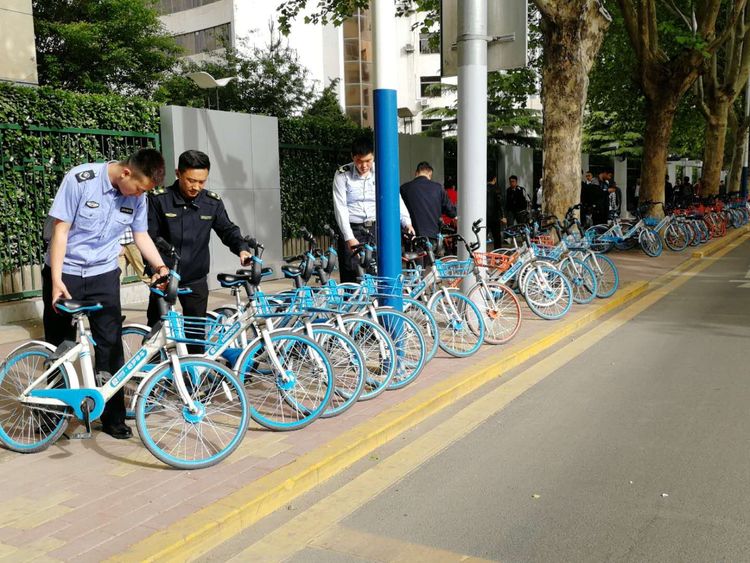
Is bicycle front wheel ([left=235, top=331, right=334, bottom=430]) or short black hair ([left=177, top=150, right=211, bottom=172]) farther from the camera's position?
short black hair ([left=177, top=150, right=211, bottom=172])

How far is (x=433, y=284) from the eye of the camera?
6766mm

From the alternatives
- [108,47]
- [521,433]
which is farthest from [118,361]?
[108,47]

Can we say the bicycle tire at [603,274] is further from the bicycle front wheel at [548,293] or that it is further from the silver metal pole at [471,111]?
the silver metal pole at [471,111]

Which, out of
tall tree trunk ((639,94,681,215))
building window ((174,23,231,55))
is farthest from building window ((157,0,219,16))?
tall tree trunk ((639,94,681,215))

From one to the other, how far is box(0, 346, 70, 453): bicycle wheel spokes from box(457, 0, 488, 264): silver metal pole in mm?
4430

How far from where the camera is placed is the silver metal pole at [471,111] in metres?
7.46

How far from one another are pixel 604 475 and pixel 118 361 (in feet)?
9.51

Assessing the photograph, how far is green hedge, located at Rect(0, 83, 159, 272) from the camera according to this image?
27.7ft

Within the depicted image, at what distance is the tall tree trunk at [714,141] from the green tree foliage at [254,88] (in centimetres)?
1375

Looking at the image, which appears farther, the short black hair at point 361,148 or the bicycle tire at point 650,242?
the bicycle tire at point 650,242

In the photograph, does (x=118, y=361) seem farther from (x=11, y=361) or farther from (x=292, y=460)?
A: (x=292, y=460)

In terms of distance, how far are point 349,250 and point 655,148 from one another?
42.8 ft

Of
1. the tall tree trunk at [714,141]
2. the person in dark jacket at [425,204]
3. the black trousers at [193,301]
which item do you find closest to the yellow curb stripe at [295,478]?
the black trousers at [193,301]

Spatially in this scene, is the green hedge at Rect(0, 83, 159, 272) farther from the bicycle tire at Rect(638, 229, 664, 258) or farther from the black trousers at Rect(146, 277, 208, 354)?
the bicycle tire at Rect(638, 229, 664, 258)
